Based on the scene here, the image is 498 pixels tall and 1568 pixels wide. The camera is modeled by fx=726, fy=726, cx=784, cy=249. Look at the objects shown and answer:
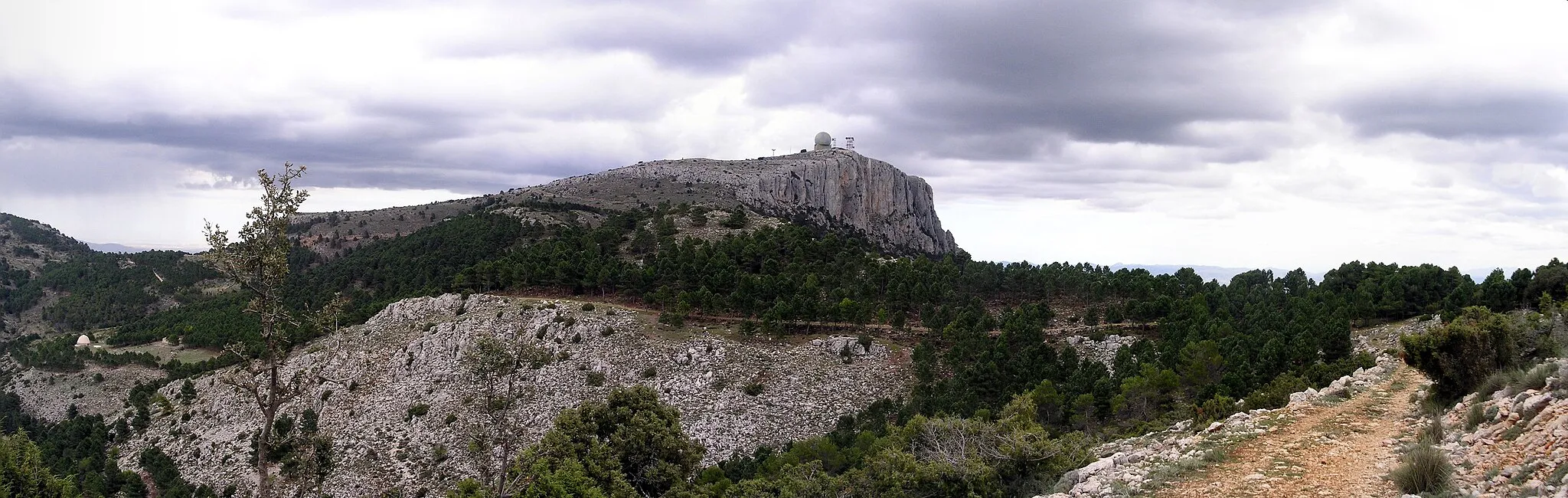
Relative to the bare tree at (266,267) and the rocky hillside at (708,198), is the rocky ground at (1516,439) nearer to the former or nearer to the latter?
the bare tree at (266,267)

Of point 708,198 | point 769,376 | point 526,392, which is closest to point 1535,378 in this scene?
point 769,376

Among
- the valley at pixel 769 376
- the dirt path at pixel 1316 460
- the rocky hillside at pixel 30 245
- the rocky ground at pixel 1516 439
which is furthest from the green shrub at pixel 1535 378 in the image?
the rocky hillside at pixel 30 245

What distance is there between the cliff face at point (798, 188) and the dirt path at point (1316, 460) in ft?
384

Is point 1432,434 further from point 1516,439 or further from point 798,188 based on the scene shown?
point 798,188

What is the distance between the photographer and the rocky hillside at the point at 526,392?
4756 cm

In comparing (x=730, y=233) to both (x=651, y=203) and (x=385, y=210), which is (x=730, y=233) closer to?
(x=651, y=203)

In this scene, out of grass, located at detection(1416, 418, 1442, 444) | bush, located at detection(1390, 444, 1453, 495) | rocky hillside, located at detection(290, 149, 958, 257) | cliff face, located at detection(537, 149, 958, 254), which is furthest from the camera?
cliff face, located at detection(537, 149, 958, 254)

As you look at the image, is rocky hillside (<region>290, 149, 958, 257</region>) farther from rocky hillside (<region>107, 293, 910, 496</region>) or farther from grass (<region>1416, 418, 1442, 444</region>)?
grass (<region>1416, 418, 1442, 444</region>)

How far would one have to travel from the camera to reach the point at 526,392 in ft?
156

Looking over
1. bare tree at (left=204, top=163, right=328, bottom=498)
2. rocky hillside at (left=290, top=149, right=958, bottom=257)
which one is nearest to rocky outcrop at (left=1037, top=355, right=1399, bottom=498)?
bare tree at (left=204, top=163, right=328, bottom=498)

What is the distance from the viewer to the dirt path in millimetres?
13648

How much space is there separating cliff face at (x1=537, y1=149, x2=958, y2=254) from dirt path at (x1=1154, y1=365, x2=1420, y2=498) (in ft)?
384

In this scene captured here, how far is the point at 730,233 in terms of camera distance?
281 ft

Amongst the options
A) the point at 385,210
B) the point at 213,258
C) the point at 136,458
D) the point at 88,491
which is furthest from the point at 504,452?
the point at 385,210
